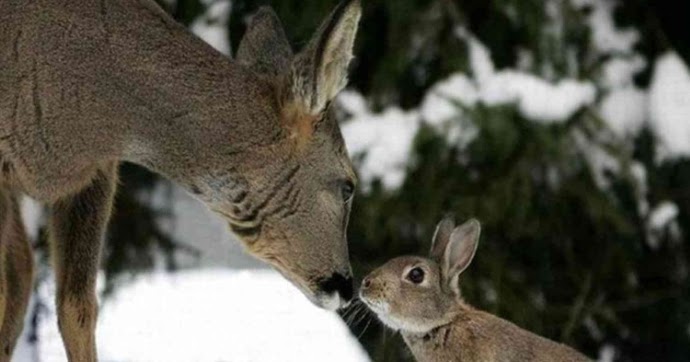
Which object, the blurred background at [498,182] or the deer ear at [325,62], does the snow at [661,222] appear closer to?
the blurred background at [498,182]

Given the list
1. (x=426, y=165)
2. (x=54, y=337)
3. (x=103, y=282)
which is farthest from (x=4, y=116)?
(x=103, y=282)

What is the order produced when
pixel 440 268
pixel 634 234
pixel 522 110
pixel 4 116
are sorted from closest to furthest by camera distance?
pixel 4 116, pixel 440 268, pixel 522 110, pixel 634 234

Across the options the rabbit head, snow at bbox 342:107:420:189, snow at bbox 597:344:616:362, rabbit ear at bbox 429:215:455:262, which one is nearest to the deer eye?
the rabbit head

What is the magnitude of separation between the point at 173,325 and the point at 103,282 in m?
0.78

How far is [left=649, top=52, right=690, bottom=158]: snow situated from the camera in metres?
9.55

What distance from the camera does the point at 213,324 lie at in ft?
30.3

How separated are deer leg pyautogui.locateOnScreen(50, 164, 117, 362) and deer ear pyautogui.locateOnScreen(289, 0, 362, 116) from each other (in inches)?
26.2

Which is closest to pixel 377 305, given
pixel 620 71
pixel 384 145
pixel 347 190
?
pixel 347 190

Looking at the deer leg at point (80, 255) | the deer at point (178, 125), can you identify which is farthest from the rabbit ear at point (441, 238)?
the deer leg at point (80, 255)

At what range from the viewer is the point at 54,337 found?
8.24 m

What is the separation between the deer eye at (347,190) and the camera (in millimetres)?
5855

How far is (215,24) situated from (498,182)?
1433mm

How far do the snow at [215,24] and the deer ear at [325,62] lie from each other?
358cm

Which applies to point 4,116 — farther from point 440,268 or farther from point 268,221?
point 440,268
